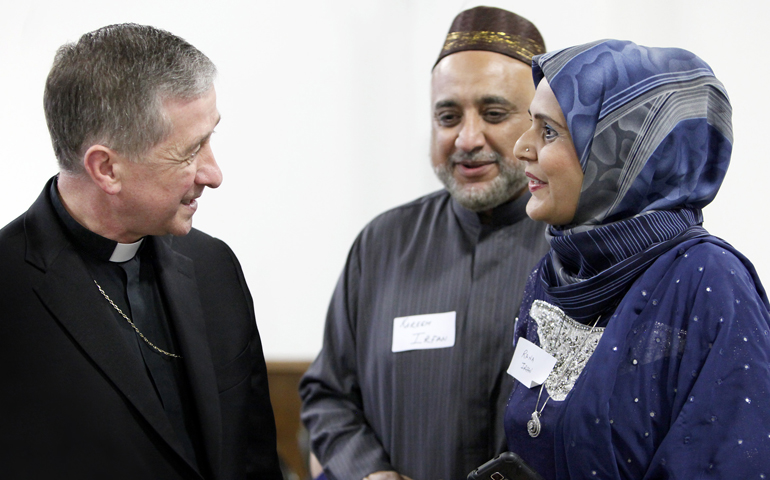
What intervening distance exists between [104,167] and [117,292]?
297mm

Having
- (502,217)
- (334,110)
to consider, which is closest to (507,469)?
(502,217)

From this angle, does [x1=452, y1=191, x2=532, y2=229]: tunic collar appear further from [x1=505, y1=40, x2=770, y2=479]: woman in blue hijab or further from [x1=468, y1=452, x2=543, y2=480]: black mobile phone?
[x1=468, y1=452, x2=543, y2=480]: black mobile phone

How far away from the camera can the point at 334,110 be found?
11.7ft

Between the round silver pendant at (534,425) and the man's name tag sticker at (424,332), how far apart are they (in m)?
0.60

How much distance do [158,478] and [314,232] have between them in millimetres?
2221

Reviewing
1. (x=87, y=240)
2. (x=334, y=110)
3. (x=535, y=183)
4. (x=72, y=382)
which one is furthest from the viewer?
(x=334, y=110)

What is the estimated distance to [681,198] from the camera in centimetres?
138

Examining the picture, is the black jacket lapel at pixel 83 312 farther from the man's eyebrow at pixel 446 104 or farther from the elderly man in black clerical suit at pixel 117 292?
the man's eyebrow at pixel 446 104

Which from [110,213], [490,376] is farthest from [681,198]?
[110,213]

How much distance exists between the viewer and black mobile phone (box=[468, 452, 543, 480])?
138 cm

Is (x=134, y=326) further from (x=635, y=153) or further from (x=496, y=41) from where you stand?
(x=496, y=41)

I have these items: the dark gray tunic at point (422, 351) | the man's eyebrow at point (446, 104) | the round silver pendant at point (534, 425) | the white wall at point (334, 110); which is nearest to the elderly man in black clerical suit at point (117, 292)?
the dark gray tunic at point (422, 351)

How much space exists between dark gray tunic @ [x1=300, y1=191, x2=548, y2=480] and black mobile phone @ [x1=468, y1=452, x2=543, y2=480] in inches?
21.9

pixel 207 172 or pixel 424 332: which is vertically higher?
pixel 207 172
